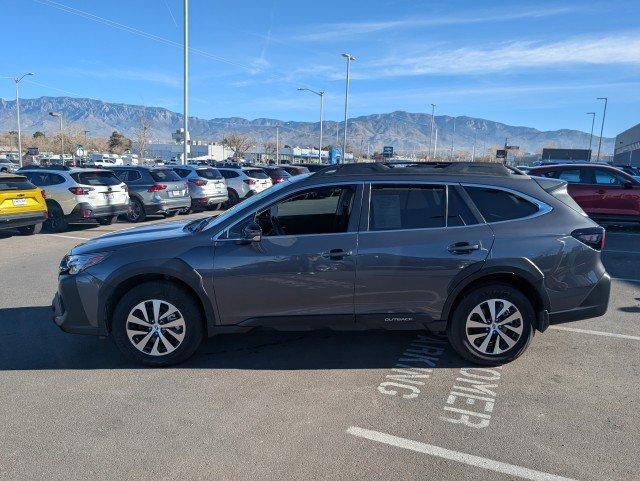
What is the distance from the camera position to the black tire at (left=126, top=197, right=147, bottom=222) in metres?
14.4

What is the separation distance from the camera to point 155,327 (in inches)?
170

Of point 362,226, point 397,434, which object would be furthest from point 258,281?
point 397,434

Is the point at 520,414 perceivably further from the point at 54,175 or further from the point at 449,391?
the point at 54,175

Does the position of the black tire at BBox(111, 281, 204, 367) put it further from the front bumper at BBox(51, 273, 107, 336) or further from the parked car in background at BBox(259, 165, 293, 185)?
the parked car in background at BBox(259, 165, 293, 185)

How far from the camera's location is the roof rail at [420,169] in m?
4.53

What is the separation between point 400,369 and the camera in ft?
14.5

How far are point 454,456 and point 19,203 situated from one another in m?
11.1

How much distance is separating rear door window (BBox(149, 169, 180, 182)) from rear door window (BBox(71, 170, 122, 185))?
1.76m

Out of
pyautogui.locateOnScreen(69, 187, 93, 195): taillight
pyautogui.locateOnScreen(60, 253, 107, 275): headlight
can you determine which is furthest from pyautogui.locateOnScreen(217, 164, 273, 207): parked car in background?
pyautogui.locateOnScreen(60, 253, 107, 275): headlight

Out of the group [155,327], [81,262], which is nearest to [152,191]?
[81,262]

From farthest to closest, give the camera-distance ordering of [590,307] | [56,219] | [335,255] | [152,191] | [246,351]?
[152,191] → [56,219] → [246,351] → [590,307] → [335,255]

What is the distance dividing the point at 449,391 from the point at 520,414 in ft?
1.82

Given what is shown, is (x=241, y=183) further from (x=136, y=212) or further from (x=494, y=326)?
(x=494, y=326)

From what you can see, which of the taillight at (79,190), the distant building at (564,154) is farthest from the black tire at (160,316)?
the distant building at (564,154)
